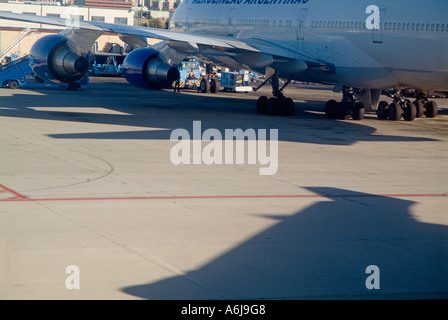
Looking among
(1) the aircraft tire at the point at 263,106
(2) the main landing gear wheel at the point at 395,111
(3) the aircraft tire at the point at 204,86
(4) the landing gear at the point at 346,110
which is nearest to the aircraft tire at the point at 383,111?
(2) the main landing gear wheel at the point at 395,111

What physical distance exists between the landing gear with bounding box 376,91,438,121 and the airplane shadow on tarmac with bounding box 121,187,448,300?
15653mm

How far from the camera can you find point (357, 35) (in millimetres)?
24219

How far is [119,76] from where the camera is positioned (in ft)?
177

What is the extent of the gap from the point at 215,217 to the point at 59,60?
599 inches

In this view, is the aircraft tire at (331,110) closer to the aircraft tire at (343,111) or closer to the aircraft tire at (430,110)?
the aircraft tire at (343,111)

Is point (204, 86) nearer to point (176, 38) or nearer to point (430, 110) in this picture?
point (430, 110)

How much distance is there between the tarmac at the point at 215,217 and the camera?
7.89 metres

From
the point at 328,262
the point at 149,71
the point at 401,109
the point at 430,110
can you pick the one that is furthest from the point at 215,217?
the point at 430,110

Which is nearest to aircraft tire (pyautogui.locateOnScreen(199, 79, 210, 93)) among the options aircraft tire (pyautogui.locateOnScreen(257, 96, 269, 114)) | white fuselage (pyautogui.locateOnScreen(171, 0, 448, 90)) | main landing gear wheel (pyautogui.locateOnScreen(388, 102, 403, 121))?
white fuselage (pyautogui.locateOnScreen(171, 0, 448, 90))

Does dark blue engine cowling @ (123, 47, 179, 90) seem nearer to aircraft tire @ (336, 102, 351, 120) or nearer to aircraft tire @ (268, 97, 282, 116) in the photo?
aircraft tire @ (268, 97, 282, 116)

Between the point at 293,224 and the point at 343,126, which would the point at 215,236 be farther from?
the point at 343,126

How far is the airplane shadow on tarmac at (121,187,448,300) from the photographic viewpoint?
25.1 ft

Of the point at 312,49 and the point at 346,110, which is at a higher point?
the point at 312,49
